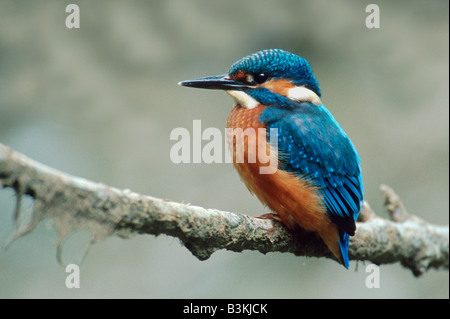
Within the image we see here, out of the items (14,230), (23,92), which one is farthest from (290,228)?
(23,92)

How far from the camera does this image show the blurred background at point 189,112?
4.11 metres

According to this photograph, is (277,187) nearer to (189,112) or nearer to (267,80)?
(267,80)

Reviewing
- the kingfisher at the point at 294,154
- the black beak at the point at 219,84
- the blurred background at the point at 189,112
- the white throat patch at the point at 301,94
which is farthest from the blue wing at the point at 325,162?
the blurred background at the point at 189,112

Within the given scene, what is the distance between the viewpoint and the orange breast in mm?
2285

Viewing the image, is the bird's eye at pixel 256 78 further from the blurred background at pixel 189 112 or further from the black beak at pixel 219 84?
the blurred background at pixel 189 112

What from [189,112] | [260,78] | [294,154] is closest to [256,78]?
[260,78]

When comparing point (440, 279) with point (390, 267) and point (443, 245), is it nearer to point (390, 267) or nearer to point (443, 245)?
point (390, 267)

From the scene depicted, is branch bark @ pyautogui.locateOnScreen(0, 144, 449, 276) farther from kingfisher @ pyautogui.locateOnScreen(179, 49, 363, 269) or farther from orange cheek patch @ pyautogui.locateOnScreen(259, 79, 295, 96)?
orange cheek patch @ pyautogui.locateOnScreen(259, 79, 295, 96)

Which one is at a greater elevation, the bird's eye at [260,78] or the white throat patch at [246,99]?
the bird's eye at [260,78]

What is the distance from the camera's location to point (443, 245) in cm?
322

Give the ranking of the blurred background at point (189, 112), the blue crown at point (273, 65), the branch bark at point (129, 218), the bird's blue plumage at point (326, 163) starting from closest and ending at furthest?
1. the branch bark at point (129, 218)
2. the bird's blue plumage at point (326, 163)
3. the blue crown at point (273, 65)
4. the blurred background at point (189, 112)

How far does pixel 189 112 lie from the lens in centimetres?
491

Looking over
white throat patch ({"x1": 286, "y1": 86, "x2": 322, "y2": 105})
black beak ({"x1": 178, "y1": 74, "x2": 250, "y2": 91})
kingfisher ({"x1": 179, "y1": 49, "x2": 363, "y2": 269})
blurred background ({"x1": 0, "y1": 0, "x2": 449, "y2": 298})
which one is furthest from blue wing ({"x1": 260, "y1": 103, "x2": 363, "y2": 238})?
blurred background ({"x1": 0, "y1": 0, "x2": 449, "y2": 298})

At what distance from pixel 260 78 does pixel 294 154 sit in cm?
49
